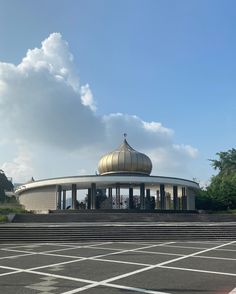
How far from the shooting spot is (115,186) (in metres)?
41.3

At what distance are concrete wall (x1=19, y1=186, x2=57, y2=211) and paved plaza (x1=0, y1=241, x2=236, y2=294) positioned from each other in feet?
74.6

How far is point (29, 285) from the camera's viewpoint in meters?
9.38

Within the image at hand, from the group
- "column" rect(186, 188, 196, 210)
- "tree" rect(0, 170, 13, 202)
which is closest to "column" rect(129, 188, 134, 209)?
"column" rect(186, 188, 196, 210)

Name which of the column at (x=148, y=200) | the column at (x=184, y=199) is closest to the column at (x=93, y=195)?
the column at (x=148, y=200)

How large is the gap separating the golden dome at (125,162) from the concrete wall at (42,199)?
5216 mm

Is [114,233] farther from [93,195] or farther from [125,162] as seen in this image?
[125,162]

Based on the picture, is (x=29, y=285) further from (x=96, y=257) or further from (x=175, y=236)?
(x=175, y=236)

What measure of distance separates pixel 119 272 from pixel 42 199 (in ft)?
98.8

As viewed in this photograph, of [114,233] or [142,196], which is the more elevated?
[142,196]

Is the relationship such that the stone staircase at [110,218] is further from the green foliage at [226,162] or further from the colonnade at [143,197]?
the green foliage at [226,162]

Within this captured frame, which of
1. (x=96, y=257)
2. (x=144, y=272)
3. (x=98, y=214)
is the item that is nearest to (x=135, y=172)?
(x=98, y=214)

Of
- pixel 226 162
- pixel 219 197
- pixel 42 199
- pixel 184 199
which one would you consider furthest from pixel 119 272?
pixel 226 162

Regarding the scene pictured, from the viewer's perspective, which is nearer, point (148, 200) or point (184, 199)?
point (148, 200)

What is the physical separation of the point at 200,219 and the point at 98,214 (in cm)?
773
